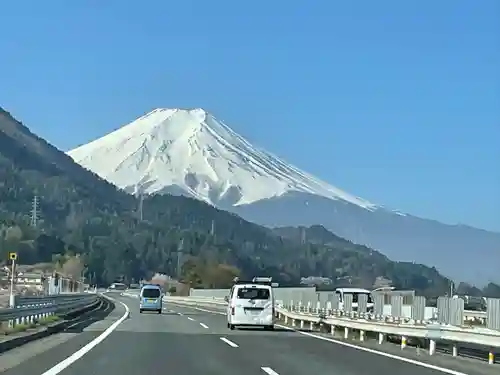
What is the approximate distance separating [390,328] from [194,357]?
6.15 meters

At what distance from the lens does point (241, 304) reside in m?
31.0

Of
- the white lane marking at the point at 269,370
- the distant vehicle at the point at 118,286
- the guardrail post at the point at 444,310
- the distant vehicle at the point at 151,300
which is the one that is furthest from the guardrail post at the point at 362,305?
the distant vehicle at the point at 118,286

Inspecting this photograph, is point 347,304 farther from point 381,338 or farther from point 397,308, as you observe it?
point 381,338

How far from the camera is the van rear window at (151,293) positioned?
51031mm

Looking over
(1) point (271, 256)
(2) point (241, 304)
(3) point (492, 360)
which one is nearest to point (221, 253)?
(1) point (271, 256)

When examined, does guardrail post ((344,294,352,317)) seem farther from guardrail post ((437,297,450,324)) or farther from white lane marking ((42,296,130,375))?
guardrail post ((437,297,450,324))

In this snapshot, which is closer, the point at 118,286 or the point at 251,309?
the point at 251,309

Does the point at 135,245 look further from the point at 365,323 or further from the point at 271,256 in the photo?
the point at 365,323

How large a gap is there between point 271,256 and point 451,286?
524ft

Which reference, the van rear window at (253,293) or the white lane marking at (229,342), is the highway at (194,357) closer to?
the white lane marking at (229,342)

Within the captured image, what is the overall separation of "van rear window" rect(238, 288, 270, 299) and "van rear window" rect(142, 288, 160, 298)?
20.0m

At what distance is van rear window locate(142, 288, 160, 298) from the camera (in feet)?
167

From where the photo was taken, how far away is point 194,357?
59.7 ft

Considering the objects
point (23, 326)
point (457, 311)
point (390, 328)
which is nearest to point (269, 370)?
point (457, 311)
